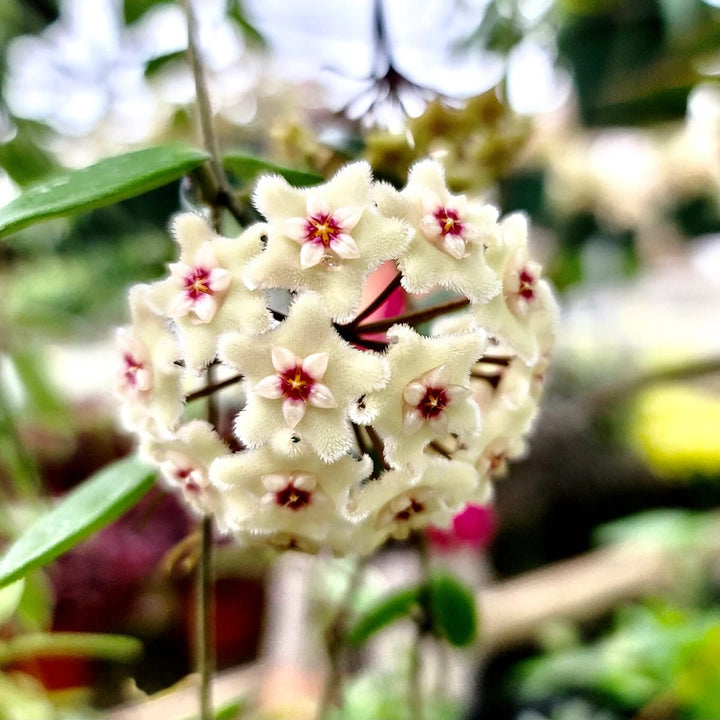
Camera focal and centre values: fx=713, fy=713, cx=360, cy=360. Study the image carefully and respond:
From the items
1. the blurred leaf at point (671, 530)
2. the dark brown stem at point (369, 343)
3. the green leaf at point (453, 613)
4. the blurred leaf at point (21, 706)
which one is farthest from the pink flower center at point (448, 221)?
the blurred leaf at point (671, 530)

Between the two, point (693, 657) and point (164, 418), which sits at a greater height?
point (164, 418)

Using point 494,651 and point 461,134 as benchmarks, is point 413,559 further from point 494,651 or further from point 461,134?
point 461,134

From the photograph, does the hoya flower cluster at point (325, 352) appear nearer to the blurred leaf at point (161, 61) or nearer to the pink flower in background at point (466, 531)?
the blurred leaf at point (161, 61)

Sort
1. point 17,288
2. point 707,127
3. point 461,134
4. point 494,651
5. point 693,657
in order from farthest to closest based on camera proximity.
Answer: point 17,288 → point 707,127 → point 494,651 → point 693,657 → point 461,134

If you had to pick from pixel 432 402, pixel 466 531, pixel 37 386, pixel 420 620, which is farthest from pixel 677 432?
pixel 432 402

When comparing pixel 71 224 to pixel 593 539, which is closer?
pixel 71 224

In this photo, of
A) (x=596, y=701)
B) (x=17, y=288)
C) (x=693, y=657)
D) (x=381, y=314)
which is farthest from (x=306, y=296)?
(x=17, y=288)

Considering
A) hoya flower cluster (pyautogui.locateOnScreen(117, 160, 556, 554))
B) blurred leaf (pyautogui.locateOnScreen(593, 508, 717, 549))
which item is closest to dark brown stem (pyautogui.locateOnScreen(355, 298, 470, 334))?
hoya flower cluster (pyautogui.locateOnScreen(117, 160, 556, 554))
